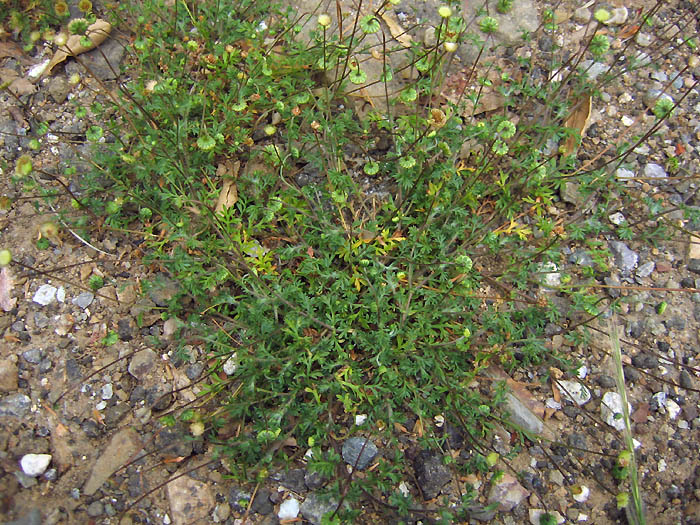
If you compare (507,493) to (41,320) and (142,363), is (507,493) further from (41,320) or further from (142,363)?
(41,320)

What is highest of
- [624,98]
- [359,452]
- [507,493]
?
[624,98]

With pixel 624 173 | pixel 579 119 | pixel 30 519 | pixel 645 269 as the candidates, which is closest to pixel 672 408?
pixel 645 269

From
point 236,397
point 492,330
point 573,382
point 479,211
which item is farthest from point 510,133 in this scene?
point 236,397

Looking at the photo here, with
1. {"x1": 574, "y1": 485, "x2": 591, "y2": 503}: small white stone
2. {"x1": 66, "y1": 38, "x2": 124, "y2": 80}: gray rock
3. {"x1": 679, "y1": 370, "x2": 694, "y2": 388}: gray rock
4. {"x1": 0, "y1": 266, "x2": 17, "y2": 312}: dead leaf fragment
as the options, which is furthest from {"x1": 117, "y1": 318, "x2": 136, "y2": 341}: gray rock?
{"x1": 679, "y1": 370, "x2": 694, "y2": 388}: gray rock

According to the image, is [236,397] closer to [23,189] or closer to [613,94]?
[23,189]

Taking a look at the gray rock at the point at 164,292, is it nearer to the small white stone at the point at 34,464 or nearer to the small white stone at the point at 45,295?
the small white stone at the point at 45,295

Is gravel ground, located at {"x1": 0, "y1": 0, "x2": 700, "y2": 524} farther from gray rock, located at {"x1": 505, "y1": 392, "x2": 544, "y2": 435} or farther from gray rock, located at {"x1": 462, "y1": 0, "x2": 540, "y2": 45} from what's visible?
gray rock, located at {"x1": 462, "y1": 0, "x2": 540, "y2": 45}

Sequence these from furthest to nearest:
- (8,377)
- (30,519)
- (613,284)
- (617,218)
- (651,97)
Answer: (651,97) → (617,218) → (613,284) → (8,377) → (30,519)
